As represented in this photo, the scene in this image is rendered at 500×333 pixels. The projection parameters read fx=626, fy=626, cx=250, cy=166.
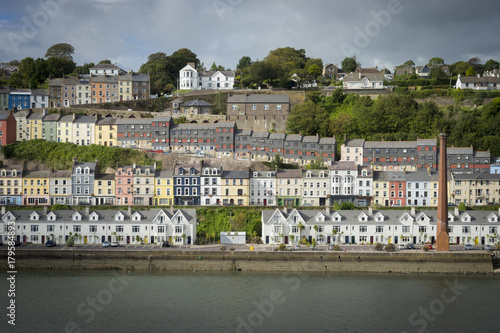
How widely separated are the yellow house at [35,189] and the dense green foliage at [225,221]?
16.6 metres

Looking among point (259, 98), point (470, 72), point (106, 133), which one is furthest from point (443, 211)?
point (470, 72)

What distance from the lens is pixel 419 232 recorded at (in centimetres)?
5338

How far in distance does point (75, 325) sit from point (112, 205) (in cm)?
2544

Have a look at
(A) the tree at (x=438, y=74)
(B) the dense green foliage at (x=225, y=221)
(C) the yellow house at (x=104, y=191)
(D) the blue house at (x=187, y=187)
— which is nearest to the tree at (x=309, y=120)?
(D) the blue house at (x=187, y=187)

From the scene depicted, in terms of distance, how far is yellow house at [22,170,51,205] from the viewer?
6338 centimetres

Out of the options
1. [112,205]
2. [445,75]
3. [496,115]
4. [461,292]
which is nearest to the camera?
[461,292]

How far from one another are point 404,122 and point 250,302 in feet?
128

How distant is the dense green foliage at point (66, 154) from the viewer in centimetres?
6850

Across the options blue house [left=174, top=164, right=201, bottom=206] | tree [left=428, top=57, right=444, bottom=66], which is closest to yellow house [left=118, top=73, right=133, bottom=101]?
blue house [left=174, top=164, right=201, bottom=206]

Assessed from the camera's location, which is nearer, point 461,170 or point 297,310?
point 297,310

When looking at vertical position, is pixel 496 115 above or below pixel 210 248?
above

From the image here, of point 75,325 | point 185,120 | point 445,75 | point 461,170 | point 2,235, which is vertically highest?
point 445,75

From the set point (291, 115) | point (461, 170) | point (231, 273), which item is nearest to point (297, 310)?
point (231, 273)

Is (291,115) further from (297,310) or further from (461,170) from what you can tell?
(297,310)
